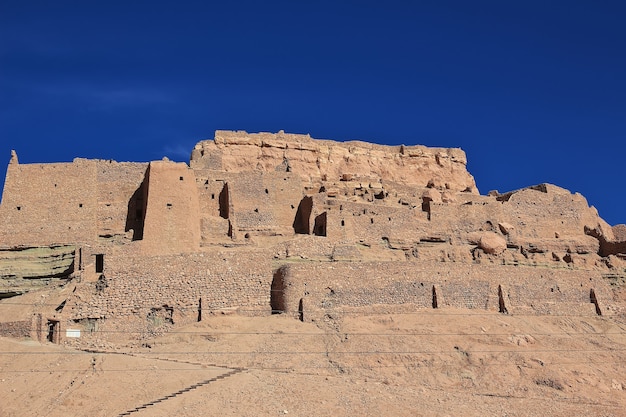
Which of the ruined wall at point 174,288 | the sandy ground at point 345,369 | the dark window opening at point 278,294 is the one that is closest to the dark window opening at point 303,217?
the dark window opening at point 278,294

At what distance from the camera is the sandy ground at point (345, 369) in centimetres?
2212

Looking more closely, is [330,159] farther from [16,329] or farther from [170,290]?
[16,329]

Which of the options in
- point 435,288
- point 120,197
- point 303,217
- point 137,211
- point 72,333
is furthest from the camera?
point 303,217

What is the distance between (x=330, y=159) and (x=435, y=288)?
16.9m

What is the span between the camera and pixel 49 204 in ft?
121

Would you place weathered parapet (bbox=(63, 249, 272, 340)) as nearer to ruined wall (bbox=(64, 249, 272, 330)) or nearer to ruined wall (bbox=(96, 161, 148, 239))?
ruined wall (bbox=(64, 249, 272, 330))

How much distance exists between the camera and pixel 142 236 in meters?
34.9

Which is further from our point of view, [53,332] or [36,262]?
[36,262]

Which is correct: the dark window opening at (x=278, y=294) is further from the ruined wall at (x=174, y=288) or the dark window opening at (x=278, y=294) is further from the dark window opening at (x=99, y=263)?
→ the dark window opening at (x=99, y=263)

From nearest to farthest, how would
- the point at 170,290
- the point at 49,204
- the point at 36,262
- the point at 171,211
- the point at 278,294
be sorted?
the point at 170,290 < the point at 278,294 < the point at 36,262 < the point at 171,211 < the point at 49,204

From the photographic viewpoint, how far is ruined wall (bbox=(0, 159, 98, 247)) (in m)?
35.9

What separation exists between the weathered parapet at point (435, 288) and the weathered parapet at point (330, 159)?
12.9 metres

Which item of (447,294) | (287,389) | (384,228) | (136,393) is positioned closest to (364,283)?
(447,294)

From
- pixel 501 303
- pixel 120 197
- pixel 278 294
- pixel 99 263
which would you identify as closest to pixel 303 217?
pixel 120 197
